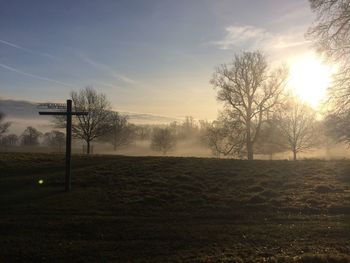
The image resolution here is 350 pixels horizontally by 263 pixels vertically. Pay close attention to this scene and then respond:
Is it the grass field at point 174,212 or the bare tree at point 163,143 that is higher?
the bare tree at point 163,143

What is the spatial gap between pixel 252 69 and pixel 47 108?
31.0 m

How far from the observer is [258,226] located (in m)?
14.5

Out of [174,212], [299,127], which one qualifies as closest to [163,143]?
[299,127]

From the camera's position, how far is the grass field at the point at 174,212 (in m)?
11.6

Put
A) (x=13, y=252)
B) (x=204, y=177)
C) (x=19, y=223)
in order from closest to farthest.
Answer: (x=13, y=252)
(x=19, y=223)
(x=204, y=177)

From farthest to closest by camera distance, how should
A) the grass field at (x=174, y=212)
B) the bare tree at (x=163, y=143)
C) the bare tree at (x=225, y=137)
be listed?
the bare tree at (x=163, y=143)
the bare tree at (x=225, y=137)
the grass field at (x=174, y=212)

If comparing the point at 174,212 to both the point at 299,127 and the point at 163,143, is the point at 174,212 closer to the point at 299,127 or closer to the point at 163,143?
the point at 299,127

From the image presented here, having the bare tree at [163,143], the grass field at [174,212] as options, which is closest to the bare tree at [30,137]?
the bare tree at [163,143]

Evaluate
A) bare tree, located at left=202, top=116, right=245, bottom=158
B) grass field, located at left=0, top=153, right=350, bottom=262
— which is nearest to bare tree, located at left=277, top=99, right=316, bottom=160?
bare tree, located at left=202, top=116, right=245, bottom=158

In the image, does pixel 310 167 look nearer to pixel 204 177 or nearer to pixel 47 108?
pixel 204 177

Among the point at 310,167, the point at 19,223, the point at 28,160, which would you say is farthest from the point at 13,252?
the point at 310,167

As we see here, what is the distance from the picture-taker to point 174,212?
16328 mm

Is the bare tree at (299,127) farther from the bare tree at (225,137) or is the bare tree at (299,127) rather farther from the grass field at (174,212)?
the grass field at (174,212)

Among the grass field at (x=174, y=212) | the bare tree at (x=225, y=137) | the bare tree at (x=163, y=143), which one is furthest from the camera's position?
the bare tree at (x=163, y=143)
